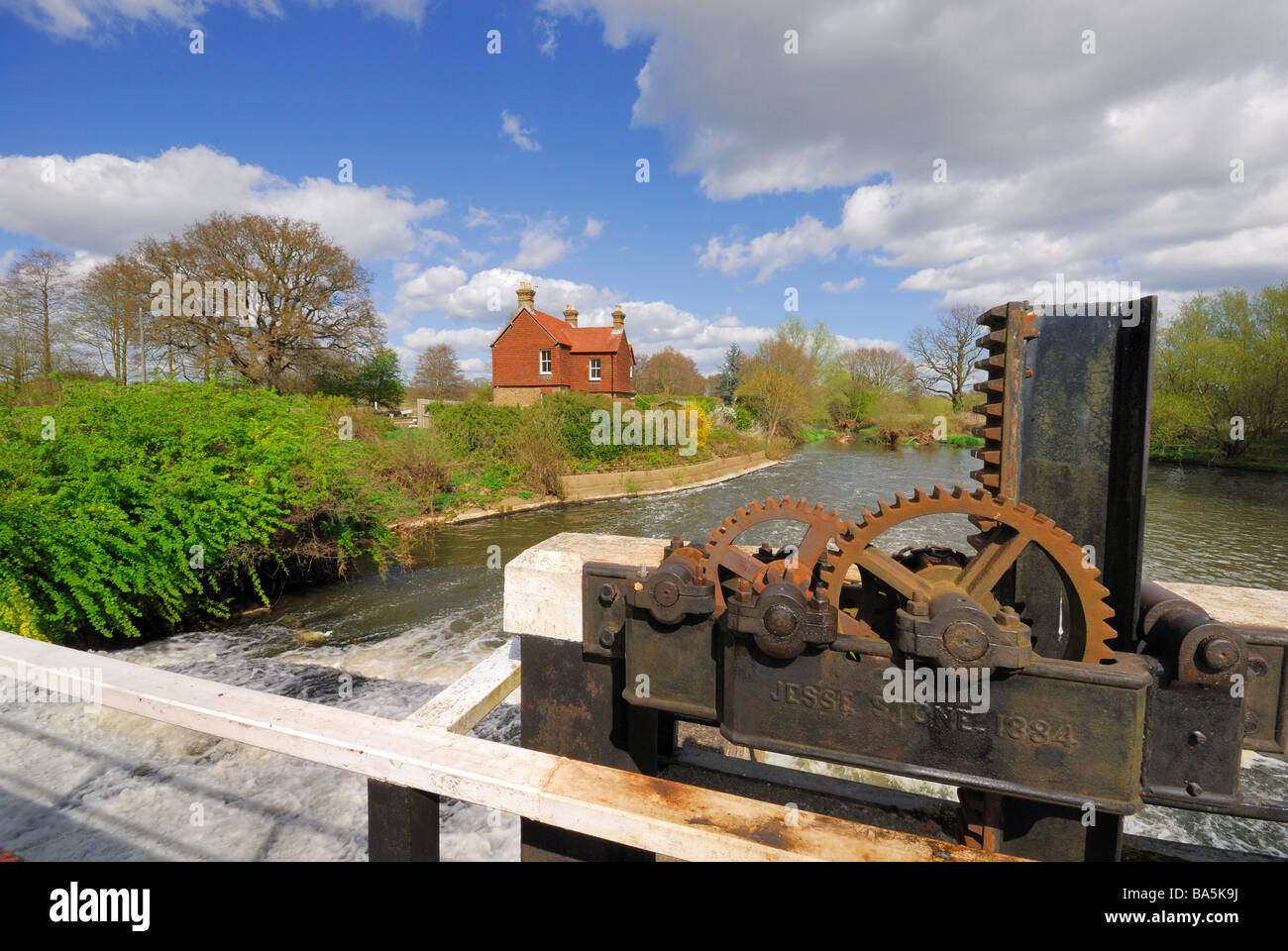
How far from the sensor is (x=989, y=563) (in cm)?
187

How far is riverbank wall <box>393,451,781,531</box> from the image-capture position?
674 inches

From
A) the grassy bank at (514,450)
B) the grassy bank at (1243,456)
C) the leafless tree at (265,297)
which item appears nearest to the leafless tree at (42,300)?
the leafless tree at (265,297)

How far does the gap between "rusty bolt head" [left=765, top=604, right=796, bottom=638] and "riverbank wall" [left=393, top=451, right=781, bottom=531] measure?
12.9 m

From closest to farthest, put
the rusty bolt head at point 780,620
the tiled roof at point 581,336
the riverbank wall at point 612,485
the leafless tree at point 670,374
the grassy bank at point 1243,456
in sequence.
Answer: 1. the rusty bolt head at point 780,620
2. the riverbank wall at point 612,485
3. the grassy bank at point 1243,456
4. the tiled roof at point 581,336
5. the leafless tree at point 670,374

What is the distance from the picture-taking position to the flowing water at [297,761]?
3674mm

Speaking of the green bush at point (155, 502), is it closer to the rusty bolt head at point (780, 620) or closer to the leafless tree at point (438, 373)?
the rusty bolt head at point (780, 620)

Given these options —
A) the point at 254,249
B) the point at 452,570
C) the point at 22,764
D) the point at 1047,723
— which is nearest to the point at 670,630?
the point at 1047,723

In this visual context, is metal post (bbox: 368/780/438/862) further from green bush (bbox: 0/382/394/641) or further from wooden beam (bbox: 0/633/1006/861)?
green bush (bbox: 0/382/394/641)

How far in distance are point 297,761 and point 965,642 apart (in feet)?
16.3

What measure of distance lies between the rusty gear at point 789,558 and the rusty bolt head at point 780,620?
0.75 ft

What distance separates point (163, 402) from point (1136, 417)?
10152 millimetres

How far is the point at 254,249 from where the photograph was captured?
2894cm

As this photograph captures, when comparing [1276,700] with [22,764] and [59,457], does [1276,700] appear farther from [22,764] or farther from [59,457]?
[59,457]

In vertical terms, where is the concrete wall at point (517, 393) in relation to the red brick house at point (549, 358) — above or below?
below
